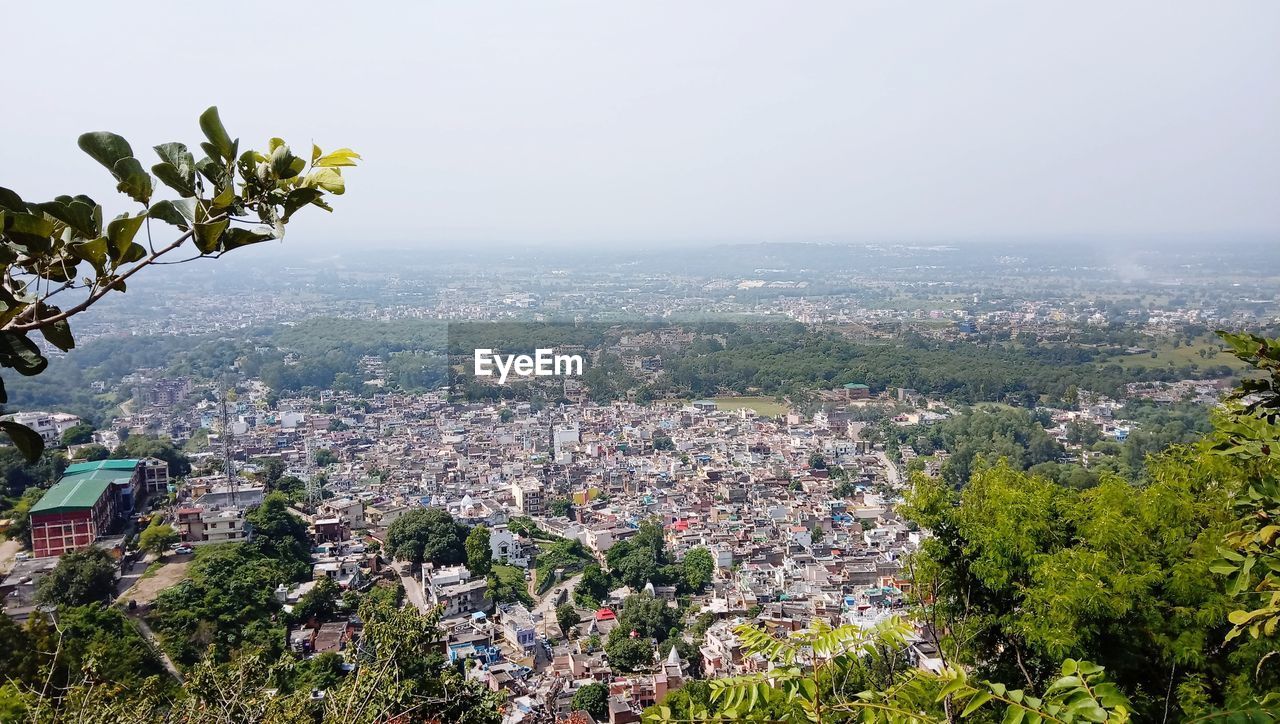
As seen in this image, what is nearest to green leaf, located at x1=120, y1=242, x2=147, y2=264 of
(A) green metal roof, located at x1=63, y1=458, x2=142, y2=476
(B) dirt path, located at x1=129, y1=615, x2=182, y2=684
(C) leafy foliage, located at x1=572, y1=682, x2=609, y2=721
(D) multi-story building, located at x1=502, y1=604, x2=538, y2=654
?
(C) leafy foliage, located at x1=572, y1=682, x2=609, y2=721

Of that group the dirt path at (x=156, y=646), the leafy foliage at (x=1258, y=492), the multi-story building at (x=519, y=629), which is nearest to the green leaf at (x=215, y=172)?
the leafy foliage at (x=1258, y=492)

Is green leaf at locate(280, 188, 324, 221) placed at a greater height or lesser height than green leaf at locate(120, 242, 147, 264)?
greater

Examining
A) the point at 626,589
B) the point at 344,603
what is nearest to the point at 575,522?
the point at 626,589

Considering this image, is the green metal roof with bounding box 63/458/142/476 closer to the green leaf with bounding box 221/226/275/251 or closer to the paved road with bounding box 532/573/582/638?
the paved road with bounding box 532/573/582/638

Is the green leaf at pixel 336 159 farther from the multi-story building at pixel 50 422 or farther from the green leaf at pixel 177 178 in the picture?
the multi-story building at pixel 50 422

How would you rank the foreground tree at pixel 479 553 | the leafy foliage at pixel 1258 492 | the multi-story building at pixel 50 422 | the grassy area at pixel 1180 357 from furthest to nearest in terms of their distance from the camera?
the grassy area at pixel 1180 357 < the multi-story building at pixel 50 422 < the foreground tree at pixel 479 553 < the leafy foliage at pixel 1258 492

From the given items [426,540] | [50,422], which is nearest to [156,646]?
[426,540]
